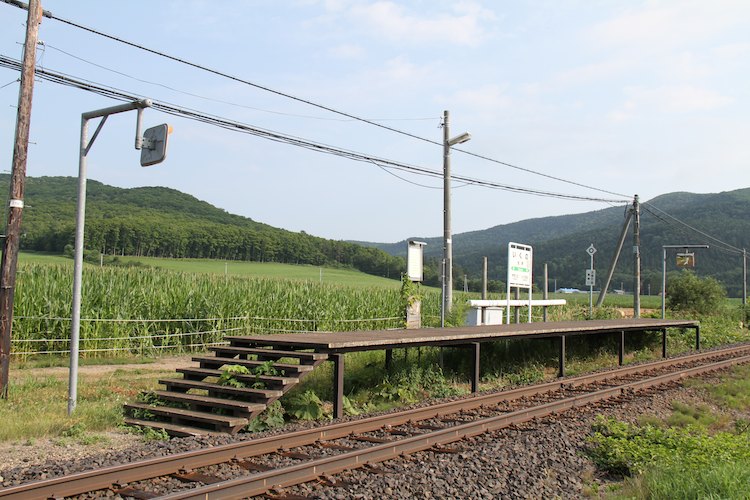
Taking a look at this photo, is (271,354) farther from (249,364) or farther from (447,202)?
(447,202)

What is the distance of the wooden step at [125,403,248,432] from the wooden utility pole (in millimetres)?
2818

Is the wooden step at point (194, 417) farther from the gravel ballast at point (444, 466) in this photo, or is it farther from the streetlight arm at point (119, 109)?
the streetlight arm at point (119, 109)

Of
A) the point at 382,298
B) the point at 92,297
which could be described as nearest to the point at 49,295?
the point at 92,297

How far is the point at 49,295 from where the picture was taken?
16.9 metres

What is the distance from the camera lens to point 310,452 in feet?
22.6

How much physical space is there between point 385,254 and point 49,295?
56540mm

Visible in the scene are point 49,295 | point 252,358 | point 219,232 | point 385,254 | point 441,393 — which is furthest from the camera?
point 385,254

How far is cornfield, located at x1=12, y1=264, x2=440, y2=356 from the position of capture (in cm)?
1652

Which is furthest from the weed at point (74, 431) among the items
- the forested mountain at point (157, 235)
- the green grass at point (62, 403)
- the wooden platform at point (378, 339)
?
the forested mountain at point (157, 235)

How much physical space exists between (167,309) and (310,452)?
13882 millimetres

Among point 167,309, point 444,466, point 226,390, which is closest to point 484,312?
point 167,309

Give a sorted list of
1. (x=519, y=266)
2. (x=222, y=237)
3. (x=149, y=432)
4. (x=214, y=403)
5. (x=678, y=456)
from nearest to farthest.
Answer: (x=678, y=456) → (x=149, y=432) → (x=214, y=403) → (x=519, y=266) → (x=222, y=237)

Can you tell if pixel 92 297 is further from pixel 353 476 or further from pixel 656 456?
pixel 656 456

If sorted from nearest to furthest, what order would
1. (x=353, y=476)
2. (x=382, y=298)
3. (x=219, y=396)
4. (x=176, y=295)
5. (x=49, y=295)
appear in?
(x=353, y=476)
(x=219, y=396)
(x=49, y=295)
(x=176, y=295)
(x=382, y=298)
